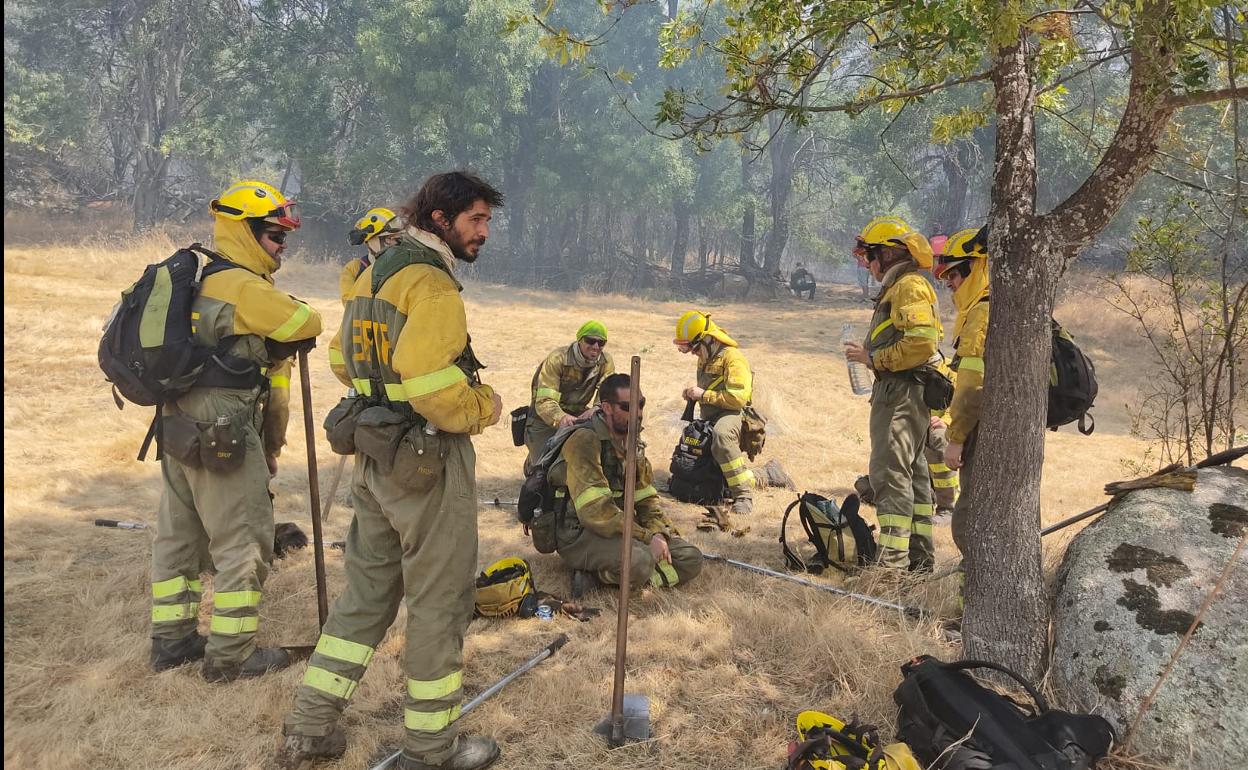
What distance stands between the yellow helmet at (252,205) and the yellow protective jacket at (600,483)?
2044 mm

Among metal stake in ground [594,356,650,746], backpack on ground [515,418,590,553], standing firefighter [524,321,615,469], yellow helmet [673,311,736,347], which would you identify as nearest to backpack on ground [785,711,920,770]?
metal stake in ground [594,356,650,746]

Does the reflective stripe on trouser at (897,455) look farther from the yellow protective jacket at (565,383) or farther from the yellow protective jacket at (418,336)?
the yellow protective jacket at (418,336)

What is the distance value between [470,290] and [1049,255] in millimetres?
22349

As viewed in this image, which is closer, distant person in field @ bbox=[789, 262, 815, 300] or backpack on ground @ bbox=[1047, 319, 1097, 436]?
backpack on ground @ bbox=[1047, 319, 1097, 436]

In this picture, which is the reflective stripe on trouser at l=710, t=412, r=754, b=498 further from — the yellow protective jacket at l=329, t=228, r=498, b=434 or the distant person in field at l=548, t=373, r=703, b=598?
the yellow protective jacket at l=329, t=228, r=498, b=434

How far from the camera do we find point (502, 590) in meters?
4.35

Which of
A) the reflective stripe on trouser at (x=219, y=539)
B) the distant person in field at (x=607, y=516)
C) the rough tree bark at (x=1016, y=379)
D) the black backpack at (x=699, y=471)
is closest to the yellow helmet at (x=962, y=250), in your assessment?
the rough tree bark at (x=1016, y=379)

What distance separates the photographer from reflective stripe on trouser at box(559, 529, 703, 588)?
4.72m

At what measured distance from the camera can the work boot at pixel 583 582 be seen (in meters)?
4.74

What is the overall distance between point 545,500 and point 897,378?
93.9 inches

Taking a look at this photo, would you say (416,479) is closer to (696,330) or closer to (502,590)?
(502,590)

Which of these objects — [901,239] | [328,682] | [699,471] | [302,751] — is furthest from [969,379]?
[302,751]

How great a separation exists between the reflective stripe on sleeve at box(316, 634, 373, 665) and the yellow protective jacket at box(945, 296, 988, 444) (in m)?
3.31

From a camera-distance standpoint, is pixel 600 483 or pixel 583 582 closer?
pixel 600 483
